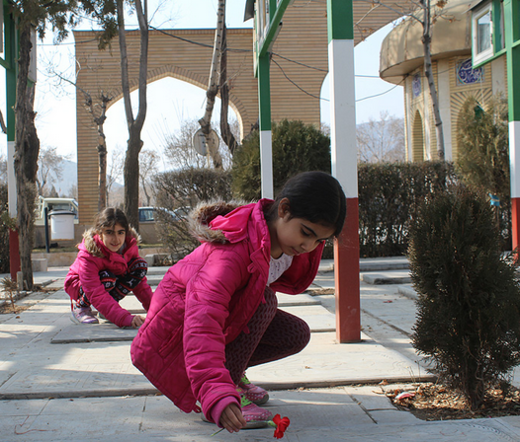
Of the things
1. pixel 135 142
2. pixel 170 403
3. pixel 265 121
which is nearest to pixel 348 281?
pixel 170 403

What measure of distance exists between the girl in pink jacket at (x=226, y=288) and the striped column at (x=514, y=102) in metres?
5.58

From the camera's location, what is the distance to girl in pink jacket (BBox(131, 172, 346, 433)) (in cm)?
185

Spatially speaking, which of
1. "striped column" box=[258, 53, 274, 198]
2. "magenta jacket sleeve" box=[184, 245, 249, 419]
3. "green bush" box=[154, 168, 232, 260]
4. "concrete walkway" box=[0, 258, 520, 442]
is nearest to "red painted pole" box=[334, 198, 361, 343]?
"concrete walkway" box=[0, 258, 520, 442]

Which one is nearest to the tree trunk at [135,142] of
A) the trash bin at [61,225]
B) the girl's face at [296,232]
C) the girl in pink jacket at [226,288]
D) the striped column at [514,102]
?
the trash bin at [61,225]

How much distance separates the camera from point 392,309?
5.33 metres

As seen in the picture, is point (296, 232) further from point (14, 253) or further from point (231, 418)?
point (14, 253)

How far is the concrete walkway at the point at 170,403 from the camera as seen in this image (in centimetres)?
227

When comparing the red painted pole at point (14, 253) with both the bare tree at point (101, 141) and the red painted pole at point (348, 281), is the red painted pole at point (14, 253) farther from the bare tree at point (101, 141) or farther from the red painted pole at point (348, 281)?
the bare tree at point (101, 141)

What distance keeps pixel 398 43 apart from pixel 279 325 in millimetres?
18848

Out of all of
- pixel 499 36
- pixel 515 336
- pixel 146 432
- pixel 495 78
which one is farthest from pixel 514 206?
pixel 495 78

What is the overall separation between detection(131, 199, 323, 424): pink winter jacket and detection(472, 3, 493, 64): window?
711 centimetres

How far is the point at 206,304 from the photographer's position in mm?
1882

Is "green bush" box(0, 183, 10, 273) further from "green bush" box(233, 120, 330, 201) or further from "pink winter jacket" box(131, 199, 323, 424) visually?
"pink winter jacket" box(131, 199, 323, 424)

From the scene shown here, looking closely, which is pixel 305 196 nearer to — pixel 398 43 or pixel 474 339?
pixel 474 339
